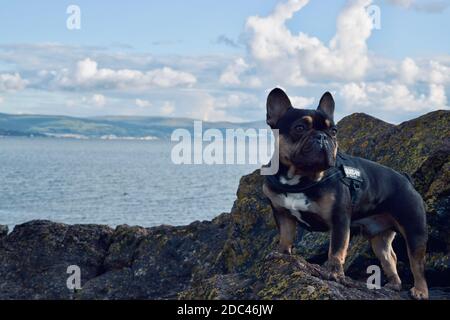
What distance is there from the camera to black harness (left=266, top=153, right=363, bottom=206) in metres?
9.30

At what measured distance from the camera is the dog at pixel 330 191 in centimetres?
910

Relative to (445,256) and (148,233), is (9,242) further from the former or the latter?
(445,256)

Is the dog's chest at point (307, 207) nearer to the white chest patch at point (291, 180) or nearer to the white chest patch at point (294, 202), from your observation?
the white chest patch at point (294, 202)

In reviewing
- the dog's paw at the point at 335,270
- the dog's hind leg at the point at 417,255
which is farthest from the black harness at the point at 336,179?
the dog's hind leg at the point at 417,255

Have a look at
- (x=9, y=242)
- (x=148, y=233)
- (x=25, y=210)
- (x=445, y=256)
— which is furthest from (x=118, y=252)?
(x=25, y=210)

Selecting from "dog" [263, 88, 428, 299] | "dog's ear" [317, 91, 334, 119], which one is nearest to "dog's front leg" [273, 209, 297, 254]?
"dog" [263, 88, 428, 299]

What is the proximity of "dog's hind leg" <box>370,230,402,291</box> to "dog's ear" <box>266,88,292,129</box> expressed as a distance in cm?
255

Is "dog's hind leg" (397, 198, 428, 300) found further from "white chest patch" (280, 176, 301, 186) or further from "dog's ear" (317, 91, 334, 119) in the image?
"dog's ear" (317, 91, 334, 119)

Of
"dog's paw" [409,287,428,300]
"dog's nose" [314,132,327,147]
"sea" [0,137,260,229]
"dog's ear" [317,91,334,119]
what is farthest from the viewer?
"sea" [0,137,260,229]

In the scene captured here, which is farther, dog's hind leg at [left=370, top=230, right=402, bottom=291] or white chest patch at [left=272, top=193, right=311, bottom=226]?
dog's hind leg at [left=370, top=230, right=402, bottom=291]

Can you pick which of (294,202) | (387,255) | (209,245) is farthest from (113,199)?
(294,202)

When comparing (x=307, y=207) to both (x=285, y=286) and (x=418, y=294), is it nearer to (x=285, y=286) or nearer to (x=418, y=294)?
(x=285, y=286)

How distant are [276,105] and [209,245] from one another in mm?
7153
